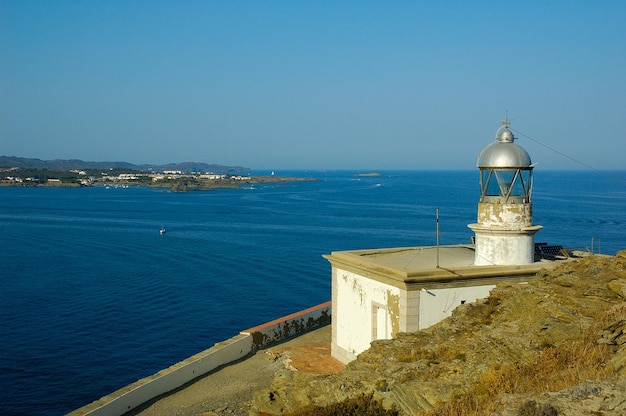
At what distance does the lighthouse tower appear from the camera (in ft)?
47.8

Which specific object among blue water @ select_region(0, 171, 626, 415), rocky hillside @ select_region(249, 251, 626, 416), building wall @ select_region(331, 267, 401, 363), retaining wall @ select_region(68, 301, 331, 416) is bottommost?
blue water @ select_region(0, 171, 626, 415)

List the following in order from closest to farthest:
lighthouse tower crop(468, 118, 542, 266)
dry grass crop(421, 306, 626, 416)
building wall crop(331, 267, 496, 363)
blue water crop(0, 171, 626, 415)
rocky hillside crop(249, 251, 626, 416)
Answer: rocky hillside crop(249, 251, 626, 416), dry grass crop(421, 306, 626, 416), building wall crop(331, 267, 496, 363), lighthouse tower crop(468, 118, 542, 266), blue water crop(0, 171, 626, 415)

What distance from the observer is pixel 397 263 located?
48.4 feet

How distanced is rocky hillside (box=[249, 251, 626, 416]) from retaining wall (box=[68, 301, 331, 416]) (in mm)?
6129

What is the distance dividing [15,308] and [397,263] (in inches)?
1017

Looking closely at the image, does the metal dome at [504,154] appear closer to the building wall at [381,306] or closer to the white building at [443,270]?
the white building at [443,270]

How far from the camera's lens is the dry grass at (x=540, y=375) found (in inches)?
257

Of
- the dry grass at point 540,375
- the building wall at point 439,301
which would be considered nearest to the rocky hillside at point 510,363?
the dry grass at point 540,375

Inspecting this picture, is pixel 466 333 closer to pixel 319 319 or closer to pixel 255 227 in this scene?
pixel 319 319

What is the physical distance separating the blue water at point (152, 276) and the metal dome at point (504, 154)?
15.7m

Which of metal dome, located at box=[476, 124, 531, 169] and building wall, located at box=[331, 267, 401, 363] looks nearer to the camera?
building wall, located at box=[331, 267, 401, 363]

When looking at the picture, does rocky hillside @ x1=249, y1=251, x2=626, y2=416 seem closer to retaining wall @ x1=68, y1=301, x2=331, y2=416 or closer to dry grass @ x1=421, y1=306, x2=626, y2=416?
dry grass @ x1=421, y1=306, x2=626, y2=416

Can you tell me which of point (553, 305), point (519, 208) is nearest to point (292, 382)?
point (553, 305)

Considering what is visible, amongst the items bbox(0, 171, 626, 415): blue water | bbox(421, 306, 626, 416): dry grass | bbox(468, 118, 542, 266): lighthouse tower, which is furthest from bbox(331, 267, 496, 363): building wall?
bbox(0, 171, 626, 415): blue water
